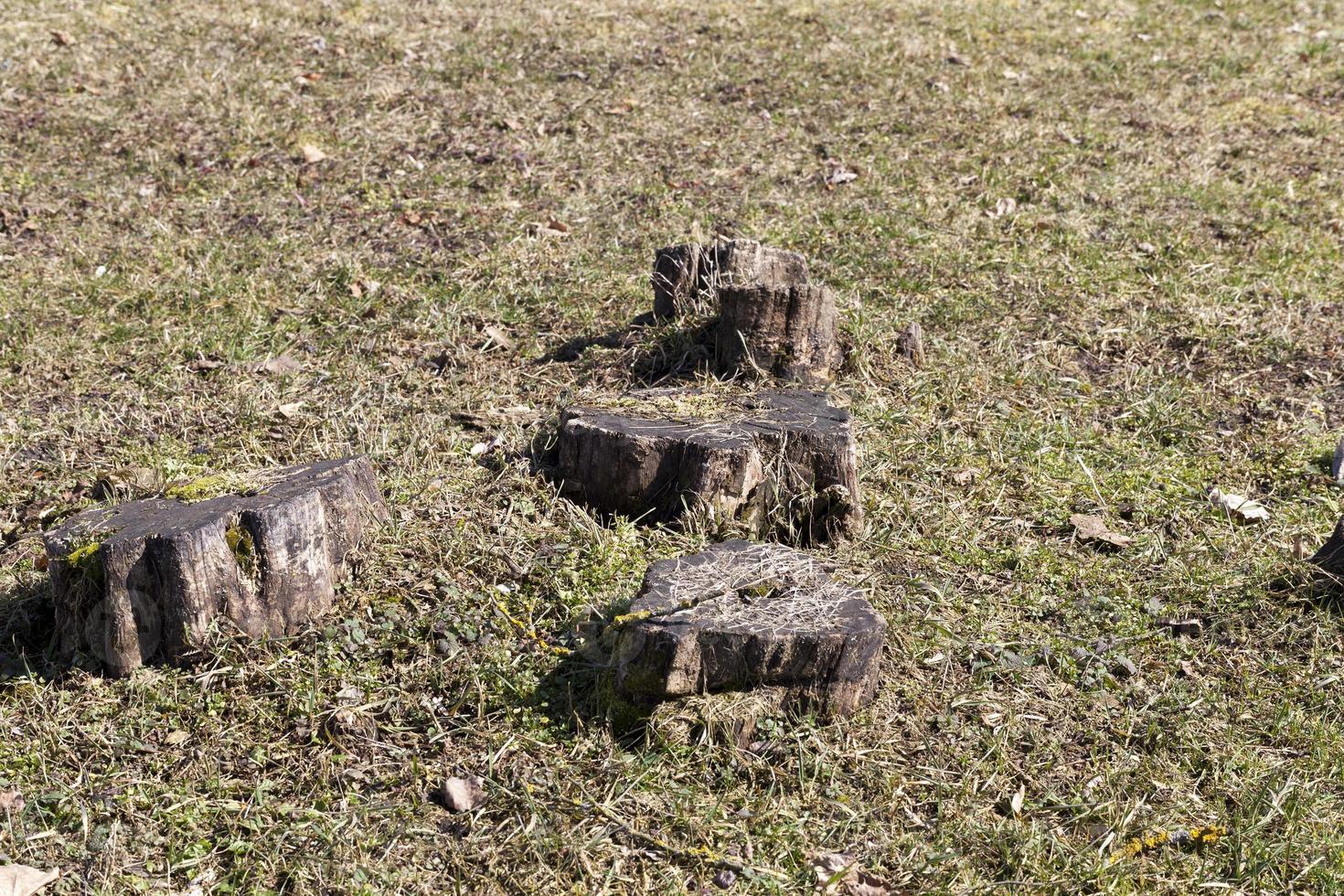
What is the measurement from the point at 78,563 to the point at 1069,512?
369cm

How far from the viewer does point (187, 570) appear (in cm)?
362

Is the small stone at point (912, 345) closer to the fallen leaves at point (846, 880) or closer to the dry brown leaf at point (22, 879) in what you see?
the fallen leaves at point (846, 880)

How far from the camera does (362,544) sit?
13.8ft

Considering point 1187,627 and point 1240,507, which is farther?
point 1240,507

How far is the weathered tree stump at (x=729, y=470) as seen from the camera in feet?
14.5

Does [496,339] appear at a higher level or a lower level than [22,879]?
higher

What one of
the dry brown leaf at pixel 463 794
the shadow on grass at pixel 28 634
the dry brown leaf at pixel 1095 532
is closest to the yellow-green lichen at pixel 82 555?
the shadow on grass at pixel 28 634

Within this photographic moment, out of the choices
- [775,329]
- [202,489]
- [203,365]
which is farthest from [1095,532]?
[203,365]

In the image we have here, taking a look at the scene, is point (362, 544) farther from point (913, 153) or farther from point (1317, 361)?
point (913, 153)

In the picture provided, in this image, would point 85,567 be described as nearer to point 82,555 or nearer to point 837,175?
point 82,555

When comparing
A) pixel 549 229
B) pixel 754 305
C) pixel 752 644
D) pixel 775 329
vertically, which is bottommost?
pixel 752 644

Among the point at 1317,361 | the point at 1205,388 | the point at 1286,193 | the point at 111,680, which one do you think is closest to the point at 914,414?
the point at 1205,388

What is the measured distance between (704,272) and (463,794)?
3.11m

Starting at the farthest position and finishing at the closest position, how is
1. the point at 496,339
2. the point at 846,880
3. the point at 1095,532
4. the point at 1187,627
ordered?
the point at 496,339 < the point at 1095,532 < the point at 1187,627 < the point at 846,880
